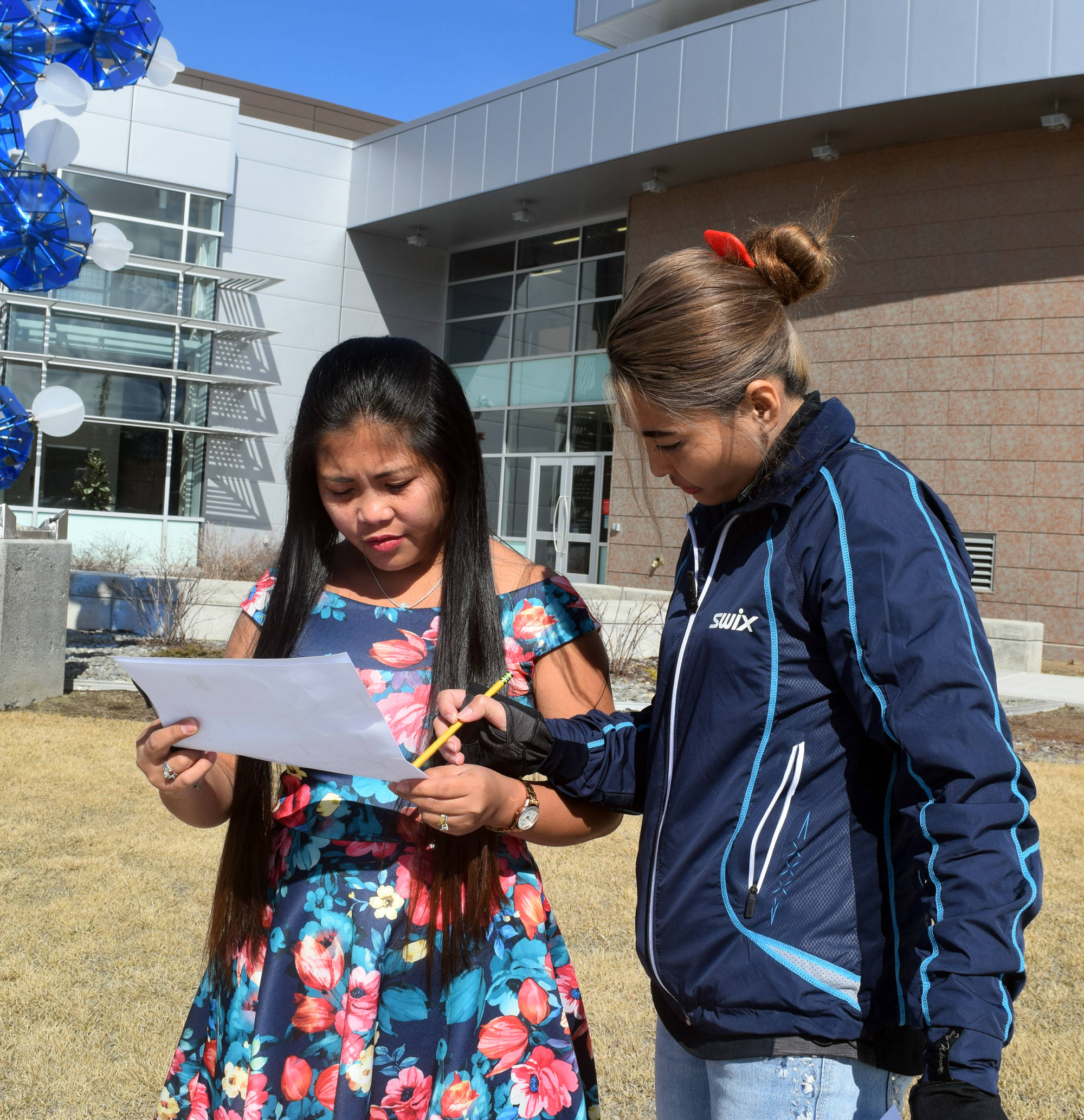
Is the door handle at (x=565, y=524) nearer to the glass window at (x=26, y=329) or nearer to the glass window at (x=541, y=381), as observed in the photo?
the glass window at (x=541, y=381)

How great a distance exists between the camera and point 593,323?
64.7 ft

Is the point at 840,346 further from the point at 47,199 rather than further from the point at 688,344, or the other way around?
the point at 688,344

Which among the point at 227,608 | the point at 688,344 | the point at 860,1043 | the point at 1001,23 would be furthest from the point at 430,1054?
the point at 1001,23

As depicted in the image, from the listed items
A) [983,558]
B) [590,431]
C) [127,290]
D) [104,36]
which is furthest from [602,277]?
[104,36]

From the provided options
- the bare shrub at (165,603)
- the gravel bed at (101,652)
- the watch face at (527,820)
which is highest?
the watch face at (527,820)

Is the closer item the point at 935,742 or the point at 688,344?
the point at 935,742

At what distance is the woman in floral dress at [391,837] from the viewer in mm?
1647

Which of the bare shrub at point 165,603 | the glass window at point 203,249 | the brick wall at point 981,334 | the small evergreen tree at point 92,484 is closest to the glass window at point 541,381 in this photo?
the brick wall at point 981,334

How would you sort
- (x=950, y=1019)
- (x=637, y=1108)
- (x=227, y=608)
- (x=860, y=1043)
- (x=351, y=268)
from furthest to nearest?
(x=351, y=268)
(x=227, y=608)
(x=637, y=1108)
(x=860, y=1043)
(x=950, y=1019)

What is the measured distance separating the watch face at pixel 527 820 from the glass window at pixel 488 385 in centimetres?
1972

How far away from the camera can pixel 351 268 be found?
22062 millimetres

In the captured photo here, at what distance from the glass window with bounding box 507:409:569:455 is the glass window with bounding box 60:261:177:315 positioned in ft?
21.4

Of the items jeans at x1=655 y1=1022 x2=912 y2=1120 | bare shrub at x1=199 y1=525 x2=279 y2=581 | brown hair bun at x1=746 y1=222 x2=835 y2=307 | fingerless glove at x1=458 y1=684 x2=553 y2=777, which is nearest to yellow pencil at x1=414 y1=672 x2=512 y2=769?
fingerless glove at x1=458 y1=684 x2=553 y2=777

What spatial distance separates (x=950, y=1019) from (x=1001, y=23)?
1461 cm
